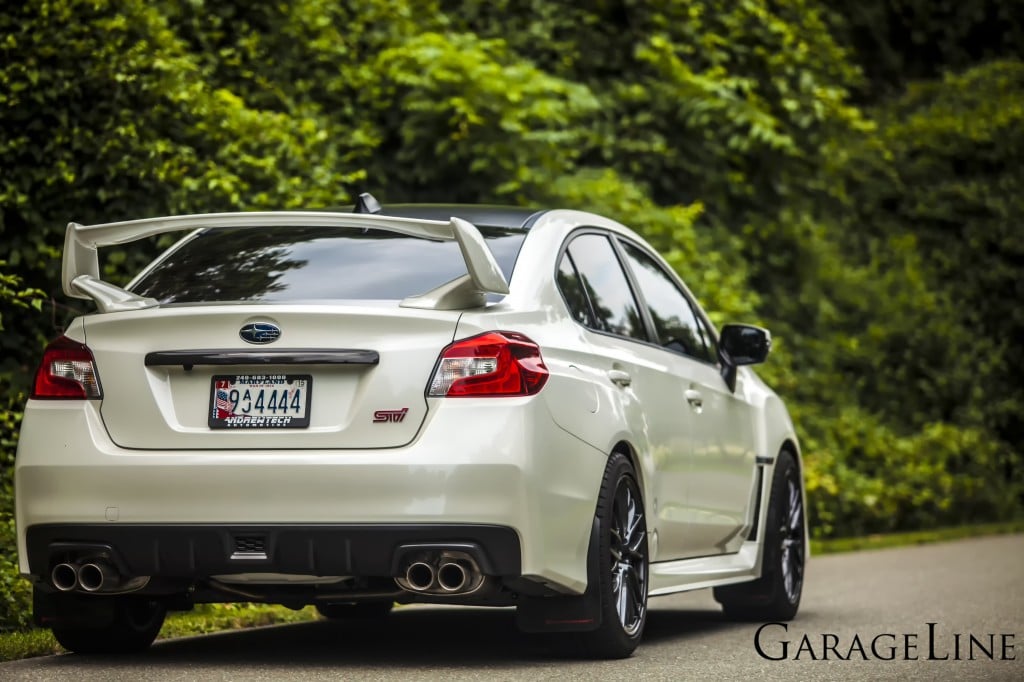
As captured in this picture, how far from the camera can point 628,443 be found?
6.85 meters

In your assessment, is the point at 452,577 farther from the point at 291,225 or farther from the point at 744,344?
the point at 744,344

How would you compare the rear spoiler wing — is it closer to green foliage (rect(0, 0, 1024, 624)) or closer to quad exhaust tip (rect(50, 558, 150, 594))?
quad exhaust tip (rect(50, 558, 150, 594))

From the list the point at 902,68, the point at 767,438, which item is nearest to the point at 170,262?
the point at 767,438

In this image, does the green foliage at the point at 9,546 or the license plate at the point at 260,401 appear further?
the green foliage at the point at 9,546

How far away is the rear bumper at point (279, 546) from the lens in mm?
5871

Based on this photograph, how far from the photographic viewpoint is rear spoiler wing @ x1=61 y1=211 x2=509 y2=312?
6086 mm

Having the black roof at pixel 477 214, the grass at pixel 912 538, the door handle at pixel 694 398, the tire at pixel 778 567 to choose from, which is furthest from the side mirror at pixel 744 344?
the grass at pixel 912 538

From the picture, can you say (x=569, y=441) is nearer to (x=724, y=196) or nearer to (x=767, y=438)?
(x=767, y=438)

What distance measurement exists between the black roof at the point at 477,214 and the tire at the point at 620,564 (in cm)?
107

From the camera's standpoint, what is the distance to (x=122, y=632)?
22.4 feet

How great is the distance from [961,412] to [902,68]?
17.6 feet

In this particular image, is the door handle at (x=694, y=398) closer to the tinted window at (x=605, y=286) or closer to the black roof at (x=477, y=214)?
the tinted window at (x=605, y=286)

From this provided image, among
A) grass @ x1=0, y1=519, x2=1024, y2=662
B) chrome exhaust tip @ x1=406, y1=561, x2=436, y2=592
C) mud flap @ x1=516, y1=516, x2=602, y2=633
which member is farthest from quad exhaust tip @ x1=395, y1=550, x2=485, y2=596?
grass @ x1=0, y1=519, x2=1024, y2=662

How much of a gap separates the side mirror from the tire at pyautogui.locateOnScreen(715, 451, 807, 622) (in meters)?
0.76
